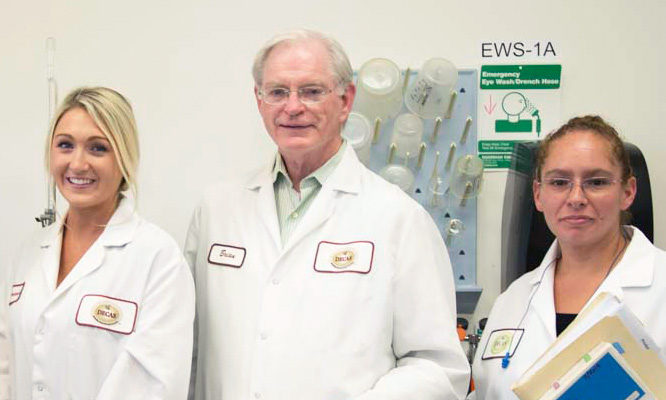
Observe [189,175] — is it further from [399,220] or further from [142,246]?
[399,220]

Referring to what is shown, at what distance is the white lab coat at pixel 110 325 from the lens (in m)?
1.38

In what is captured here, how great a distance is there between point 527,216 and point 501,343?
0.58 m

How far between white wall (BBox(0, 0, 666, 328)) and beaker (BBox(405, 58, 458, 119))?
0.11 metres

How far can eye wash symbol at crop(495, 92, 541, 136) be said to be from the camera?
7.50ft

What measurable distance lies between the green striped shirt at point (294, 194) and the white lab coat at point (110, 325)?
26cm

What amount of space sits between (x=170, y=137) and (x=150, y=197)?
0.22 meters

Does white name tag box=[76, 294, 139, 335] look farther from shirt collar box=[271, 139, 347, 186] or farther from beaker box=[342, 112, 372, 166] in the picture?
beaker box=[342, 112, 372, 166]

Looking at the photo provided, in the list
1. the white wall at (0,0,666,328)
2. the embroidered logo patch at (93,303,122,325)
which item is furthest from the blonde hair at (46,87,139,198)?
the white wall at (0,0,666,328)

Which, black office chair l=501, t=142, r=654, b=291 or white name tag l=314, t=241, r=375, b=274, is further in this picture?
black office chair l=501, t=142, r=654, b=291

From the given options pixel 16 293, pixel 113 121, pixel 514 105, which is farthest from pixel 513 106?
pixel 16 293

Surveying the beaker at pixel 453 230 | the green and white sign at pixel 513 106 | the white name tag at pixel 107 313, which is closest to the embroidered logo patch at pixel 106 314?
the white name tag at pixel 107 313

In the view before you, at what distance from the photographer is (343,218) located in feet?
5.00

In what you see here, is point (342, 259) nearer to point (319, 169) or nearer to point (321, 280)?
point (321, 280)

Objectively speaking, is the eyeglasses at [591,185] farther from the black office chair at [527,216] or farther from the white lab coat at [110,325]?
the white lab coat at [110,325]
